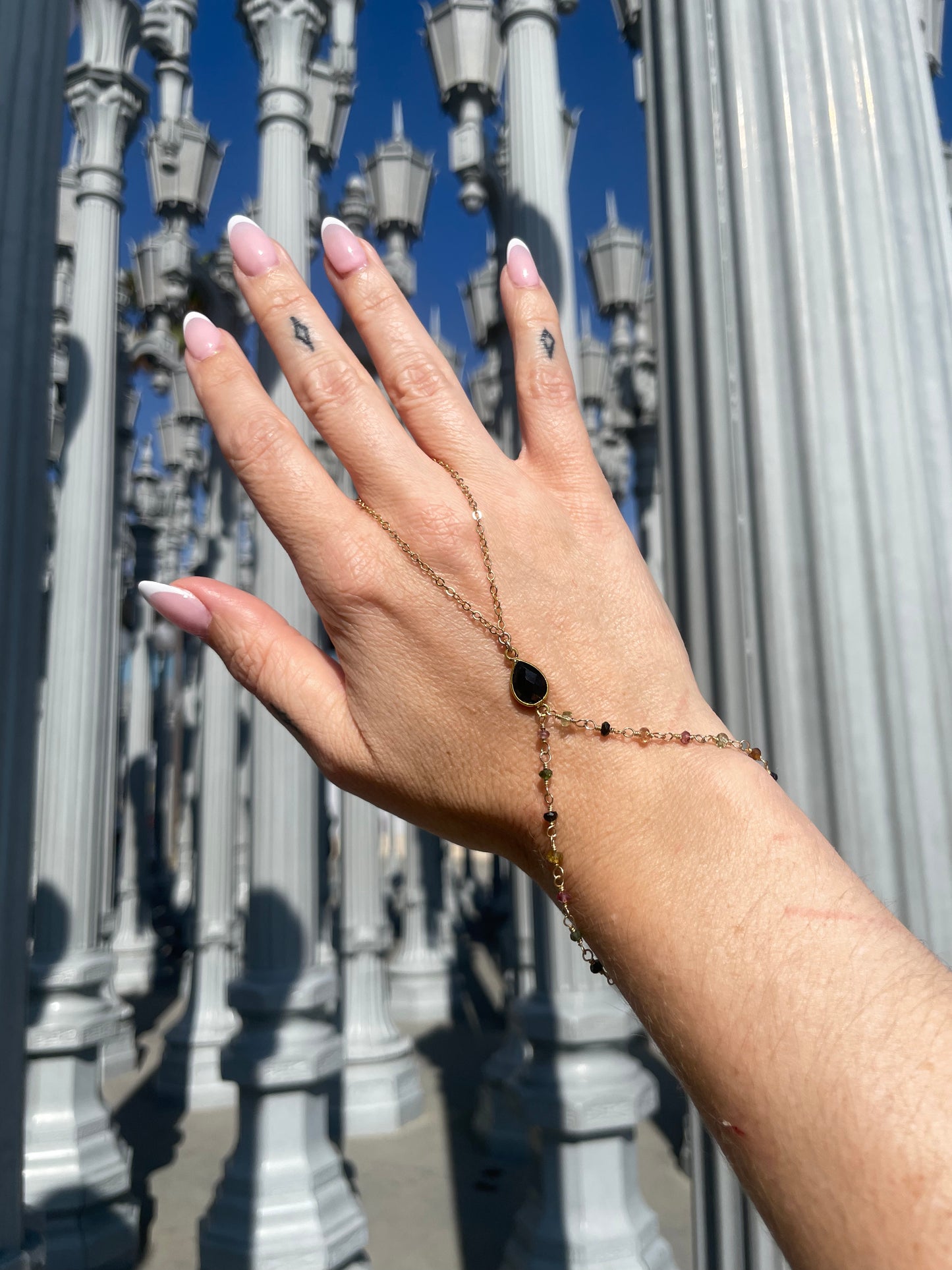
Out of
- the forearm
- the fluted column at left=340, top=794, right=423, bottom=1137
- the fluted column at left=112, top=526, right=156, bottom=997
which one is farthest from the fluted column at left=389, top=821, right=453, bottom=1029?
the forearm

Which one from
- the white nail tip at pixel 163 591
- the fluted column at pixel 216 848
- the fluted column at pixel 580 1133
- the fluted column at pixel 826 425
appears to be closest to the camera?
the white nail tip at pixel 163 591

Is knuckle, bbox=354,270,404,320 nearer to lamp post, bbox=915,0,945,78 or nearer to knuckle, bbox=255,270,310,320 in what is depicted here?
knuckle, bbox=255,270,310,320

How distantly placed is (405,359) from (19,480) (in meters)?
2.04

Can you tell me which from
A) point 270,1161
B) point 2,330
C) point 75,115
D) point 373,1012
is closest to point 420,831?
point 373,1012

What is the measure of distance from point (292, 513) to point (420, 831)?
13.0 m

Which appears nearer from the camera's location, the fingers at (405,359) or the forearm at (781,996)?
the forearm at (781,996)

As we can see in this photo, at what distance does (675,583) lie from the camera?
7.35ft

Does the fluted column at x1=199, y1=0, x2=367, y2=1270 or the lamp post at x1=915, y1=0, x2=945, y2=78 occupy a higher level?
the lamp post at x1=915, y1=0, x2=945, y2=78

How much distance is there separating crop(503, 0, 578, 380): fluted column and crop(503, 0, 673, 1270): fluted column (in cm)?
2

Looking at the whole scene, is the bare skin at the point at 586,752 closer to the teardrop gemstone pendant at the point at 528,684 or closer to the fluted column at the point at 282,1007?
the teardrop gemstone pendant at the point at 528,684

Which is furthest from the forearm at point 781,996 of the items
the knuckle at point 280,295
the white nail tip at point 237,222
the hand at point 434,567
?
the white nail tip at point 237,222

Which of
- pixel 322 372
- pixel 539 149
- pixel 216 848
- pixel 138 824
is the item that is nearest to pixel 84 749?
pixel 216 848

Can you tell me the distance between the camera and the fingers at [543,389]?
4.46 ft

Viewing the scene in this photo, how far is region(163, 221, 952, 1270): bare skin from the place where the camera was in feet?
2.59
